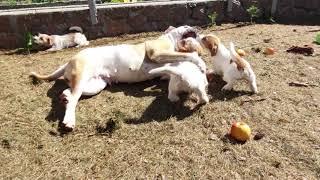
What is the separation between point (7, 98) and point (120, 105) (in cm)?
146

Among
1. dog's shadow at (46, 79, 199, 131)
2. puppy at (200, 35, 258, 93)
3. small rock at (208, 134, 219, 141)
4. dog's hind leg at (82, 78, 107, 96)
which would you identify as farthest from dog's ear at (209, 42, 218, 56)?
dog's hind leg at (82, 78, 107, 96)

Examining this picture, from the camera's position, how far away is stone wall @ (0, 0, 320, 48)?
7684mm

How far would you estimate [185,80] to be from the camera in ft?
15.7

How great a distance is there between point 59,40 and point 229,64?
11.5ft

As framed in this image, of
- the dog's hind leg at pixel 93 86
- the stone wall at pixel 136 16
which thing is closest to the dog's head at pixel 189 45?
the dog's hind leg at pixel 93 86

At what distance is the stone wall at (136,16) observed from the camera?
768 cm

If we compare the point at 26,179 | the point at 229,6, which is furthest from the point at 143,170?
the point at 229,6

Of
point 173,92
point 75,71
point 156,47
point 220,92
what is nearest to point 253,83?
point 220,92

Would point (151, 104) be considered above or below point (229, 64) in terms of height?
below

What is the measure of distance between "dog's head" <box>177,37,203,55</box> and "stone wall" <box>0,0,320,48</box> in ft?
8.63

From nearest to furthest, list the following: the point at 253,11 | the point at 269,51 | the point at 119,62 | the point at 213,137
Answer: the point at 213,137, the point at 119,62, the point at 269,51, the point at 253,11

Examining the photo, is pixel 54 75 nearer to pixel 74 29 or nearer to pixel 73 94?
pixel 73 94

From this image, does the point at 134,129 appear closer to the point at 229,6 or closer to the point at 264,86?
the point at 264,86

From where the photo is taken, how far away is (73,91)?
5.17 meters
